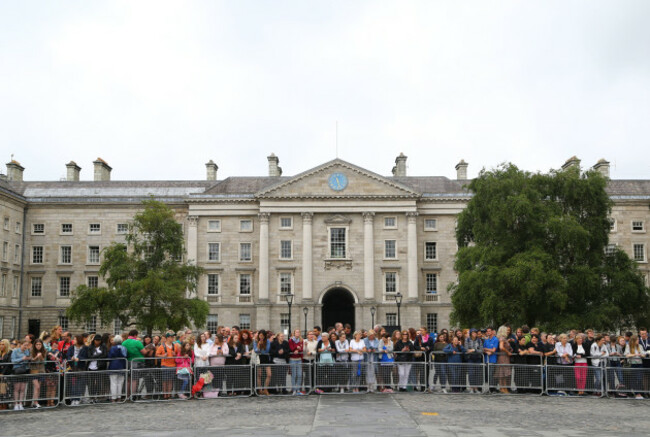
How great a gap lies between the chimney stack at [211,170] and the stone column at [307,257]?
1295 cm

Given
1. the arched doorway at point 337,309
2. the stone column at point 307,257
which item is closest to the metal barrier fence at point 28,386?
the stone column at point 307,257

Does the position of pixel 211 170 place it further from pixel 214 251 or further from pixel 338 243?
pixel 338 243

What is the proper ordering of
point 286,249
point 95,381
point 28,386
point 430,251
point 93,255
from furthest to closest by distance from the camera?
point 430,251, point 93,255, point 286,249, point 95,381, point 28,386

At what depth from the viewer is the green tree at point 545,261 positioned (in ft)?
122

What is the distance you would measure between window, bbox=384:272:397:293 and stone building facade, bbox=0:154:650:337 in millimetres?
88

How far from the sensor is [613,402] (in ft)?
59.9

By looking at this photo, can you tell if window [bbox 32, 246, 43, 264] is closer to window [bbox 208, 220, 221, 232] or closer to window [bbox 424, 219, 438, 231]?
window [bbox 208, 220, 221, 232]

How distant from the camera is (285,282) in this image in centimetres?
6147

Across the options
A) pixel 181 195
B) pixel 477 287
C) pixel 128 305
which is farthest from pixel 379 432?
pixel 181 195

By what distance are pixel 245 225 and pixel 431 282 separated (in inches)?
665

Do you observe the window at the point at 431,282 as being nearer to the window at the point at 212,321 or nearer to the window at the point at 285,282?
the window at the point at 285,282

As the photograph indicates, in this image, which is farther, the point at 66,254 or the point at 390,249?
the point at 66,254

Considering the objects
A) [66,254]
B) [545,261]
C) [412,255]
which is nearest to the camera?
[545,261]

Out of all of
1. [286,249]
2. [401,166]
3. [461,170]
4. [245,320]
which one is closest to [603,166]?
[461,170]
